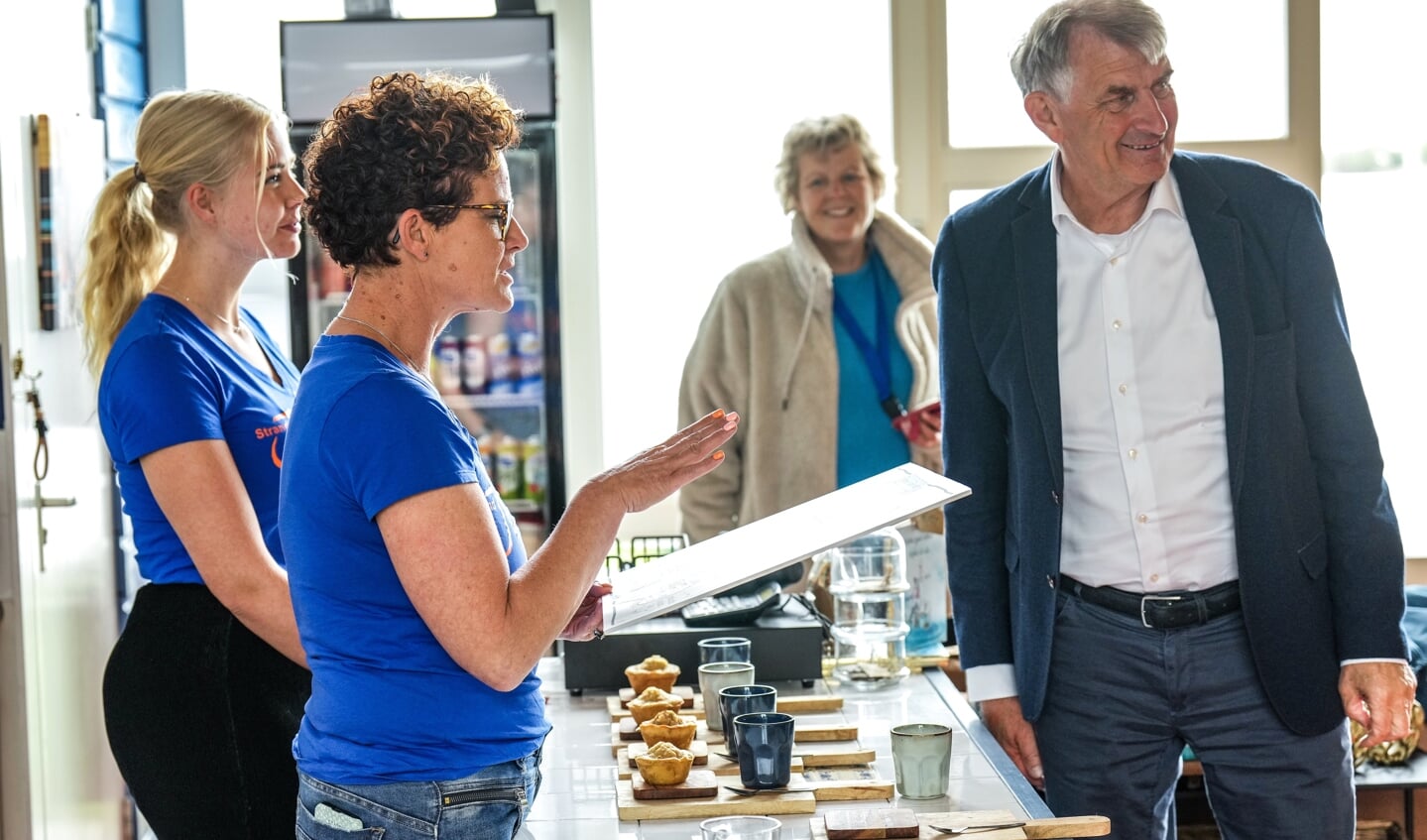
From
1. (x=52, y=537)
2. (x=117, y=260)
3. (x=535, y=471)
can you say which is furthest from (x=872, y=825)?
(x=535, y=471)

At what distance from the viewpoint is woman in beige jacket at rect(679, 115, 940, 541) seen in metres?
3.30

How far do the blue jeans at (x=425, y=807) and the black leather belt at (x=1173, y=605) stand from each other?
2.85ft

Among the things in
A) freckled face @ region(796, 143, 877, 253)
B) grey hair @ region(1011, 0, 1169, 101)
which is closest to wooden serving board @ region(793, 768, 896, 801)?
grey hair @ region(1011, 0, 1169, 101)

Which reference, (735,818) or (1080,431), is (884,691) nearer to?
(1080,431)

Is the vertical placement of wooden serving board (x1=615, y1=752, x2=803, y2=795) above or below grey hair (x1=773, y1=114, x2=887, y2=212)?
below

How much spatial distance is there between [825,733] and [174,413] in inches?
36.2

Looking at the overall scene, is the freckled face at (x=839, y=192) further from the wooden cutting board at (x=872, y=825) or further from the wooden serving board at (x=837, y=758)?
the wooden cutting board at (x=872, y=825)

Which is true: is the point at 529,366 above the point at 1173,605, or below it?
above

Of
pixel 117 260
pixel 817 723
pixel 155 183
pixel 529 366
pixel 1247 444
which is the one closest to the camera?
pixel 1247 444

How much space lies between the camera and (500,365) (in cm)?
441

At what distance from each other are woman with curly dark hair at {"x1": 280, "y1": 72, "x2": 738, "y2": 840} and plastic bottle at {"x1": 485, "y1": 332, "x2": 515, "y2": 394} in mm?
2980

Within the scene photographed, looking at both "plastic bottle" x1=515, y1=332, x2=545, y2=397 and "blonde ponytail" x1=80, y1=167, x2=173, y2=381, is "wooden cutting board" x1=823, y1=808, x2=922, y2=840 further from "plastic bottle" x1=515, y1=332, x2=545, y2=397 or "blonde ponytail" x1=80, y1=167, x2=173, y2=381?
"plastic bottle" x1=515, y1=332, x2=545, y2=397

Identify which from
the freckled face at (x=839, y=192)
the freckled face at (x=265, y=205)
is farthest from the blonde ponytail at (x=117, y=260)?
the freckled face at (x=839, y=192)

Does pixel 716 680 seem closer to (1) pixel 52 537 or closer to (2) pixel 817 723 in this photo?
(2) pixel 817 723
